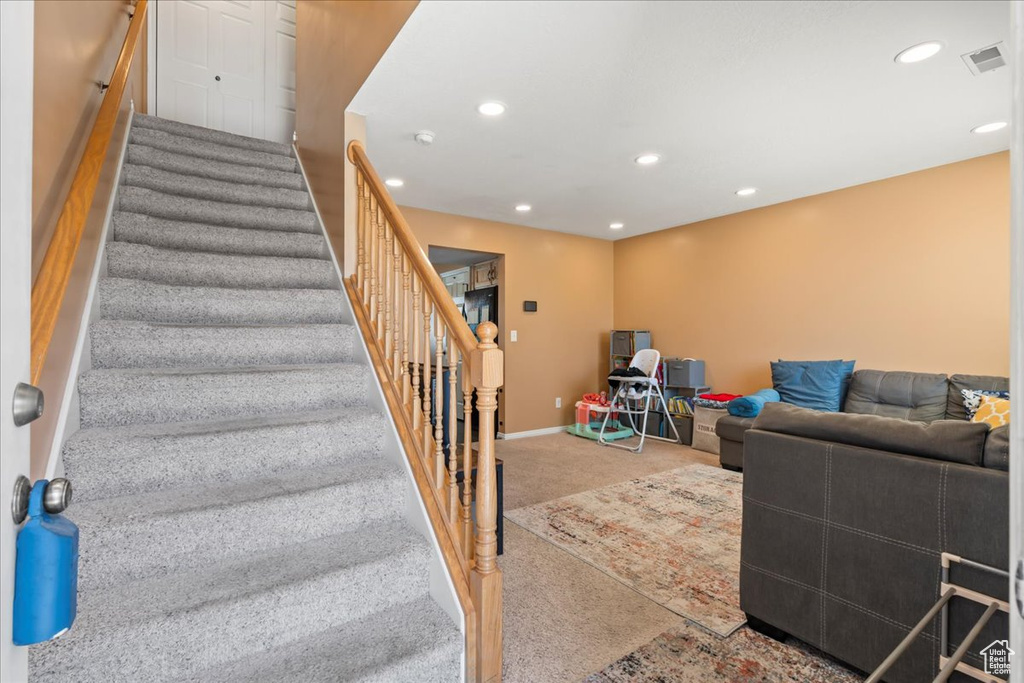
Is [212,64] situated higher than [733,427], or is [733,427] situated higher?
[212,64]

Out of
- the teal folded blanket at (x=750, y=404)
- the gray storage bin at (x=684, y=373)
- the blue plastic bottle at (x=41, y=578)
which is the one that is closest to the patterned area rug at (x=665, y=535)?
the teal folded blanket at (x=750, y=404)

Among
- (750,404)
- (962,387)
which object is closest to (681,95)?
(750,404)

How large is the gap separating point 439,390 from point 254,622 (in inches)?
35.0

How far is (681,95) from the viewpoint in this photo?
255 cm

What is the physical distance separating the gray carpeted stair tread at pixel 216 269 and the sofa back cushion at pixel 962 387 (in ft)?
14.0

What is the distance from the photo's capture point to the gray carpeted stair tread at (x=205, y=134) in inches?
131

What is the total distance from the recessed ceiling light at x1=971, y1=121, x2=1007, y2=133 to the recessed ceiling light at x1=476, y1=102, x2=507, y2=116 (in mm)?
2991

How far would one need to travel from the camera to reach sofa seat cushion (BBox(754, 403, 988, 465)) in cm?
136

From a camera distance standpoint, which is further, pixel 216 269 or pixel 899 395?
pixel 899 395

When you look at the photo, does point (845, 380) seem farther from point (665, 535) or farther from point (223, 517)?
point (223, 517)

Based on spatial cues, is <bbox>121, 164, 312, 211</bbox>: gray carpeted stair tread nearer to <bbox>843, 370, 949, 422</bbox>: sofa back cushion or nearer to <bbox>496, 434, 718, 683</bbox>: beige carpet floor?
<bbox>496, 434, 718, 683</bbox>: beige carpet floor

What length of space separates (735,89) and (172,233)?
3149mm

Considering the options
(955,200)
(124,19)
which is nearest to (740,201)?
(955,200)

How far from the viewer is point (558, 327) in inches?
231
